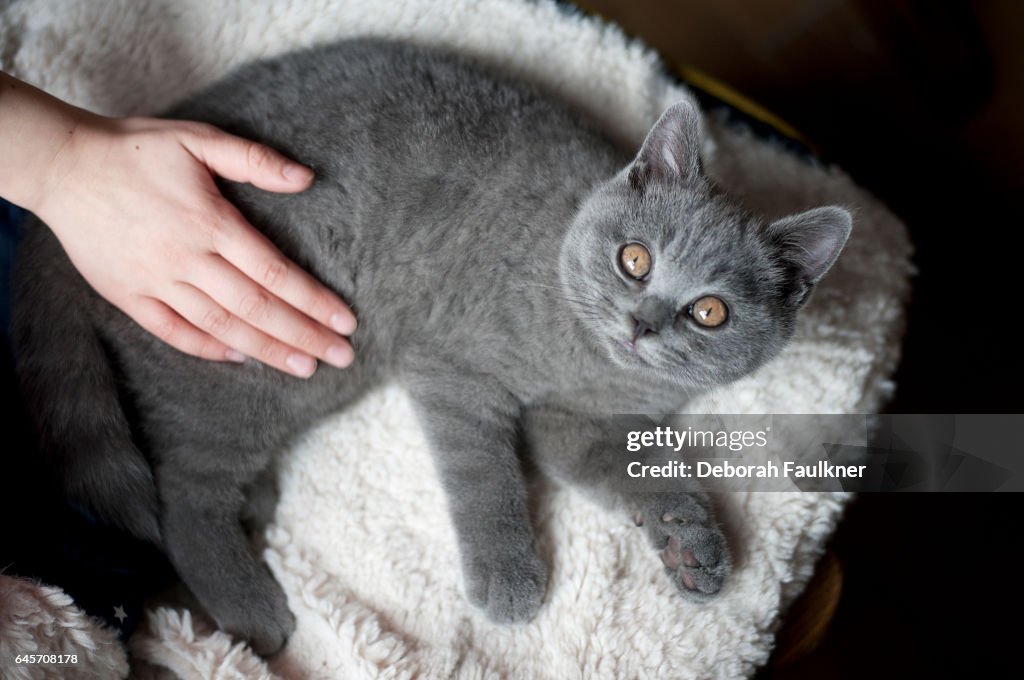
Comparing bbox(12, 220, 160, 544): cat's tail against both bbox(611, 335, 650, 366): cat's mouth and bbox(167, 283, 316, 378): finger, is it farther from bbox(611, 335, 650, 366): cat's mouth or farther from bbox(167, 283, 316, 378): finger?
bbox(611, 335, 650, 366): cat's mouth

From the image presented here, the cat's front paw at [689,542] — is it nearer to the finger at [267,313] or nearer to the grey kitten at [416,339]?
the grey kitten at [416,339]

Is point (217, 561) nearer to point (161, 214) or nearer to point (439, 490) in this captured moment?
point (439, 490)

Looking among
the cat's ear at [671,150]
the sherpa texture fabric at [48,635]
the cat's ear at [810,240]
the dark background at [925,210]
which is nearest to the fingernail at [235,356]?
the sherpa texture fabric at [48,635]

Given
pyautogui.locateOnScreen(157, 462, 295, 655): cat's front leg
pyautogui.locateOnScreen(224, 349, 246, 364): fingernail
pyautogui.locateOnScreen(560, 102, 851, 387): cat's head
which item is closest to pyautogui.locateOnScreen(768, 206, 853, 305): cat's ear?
pyautogui.locateOnScreen(560, 102, 851, 387): cat's head

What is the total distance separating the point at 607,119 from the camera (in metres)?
1.42

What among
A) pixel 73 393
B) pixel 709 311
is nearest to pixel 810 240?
pixel 709 311

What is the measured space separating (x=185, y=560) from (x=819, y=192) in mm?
1263

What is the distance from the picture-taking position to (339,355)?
1.20 m

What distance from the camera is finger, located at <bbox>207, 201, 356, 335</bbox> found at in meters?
1.12

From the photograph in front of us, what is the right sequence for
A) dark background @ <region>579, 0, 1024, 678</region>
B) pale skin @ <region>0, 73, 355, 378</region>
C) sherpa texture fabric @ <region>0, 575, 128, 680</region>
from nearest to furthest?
→ 1. sherpa texture fabric @ <region>0, 575, 128, 680</region>
2. pale skin @ <region>0, 73, 355, 378</region>
3. dark background @ <region>579, 0, 1024, 678</region>

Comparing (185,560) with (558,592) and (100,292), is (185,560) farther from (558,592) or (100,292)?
(558,592)

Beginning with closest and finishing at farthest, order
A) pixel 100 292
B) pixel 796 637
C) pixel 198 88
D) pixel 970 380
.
→ pixel 100 292
pixel 796 637
pixel 198 88
pixel 970 380

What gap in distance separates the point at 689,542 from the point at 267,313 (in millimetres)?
697

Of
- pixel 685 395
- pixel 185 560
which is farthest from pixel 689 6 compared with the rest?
pixel 185 560
